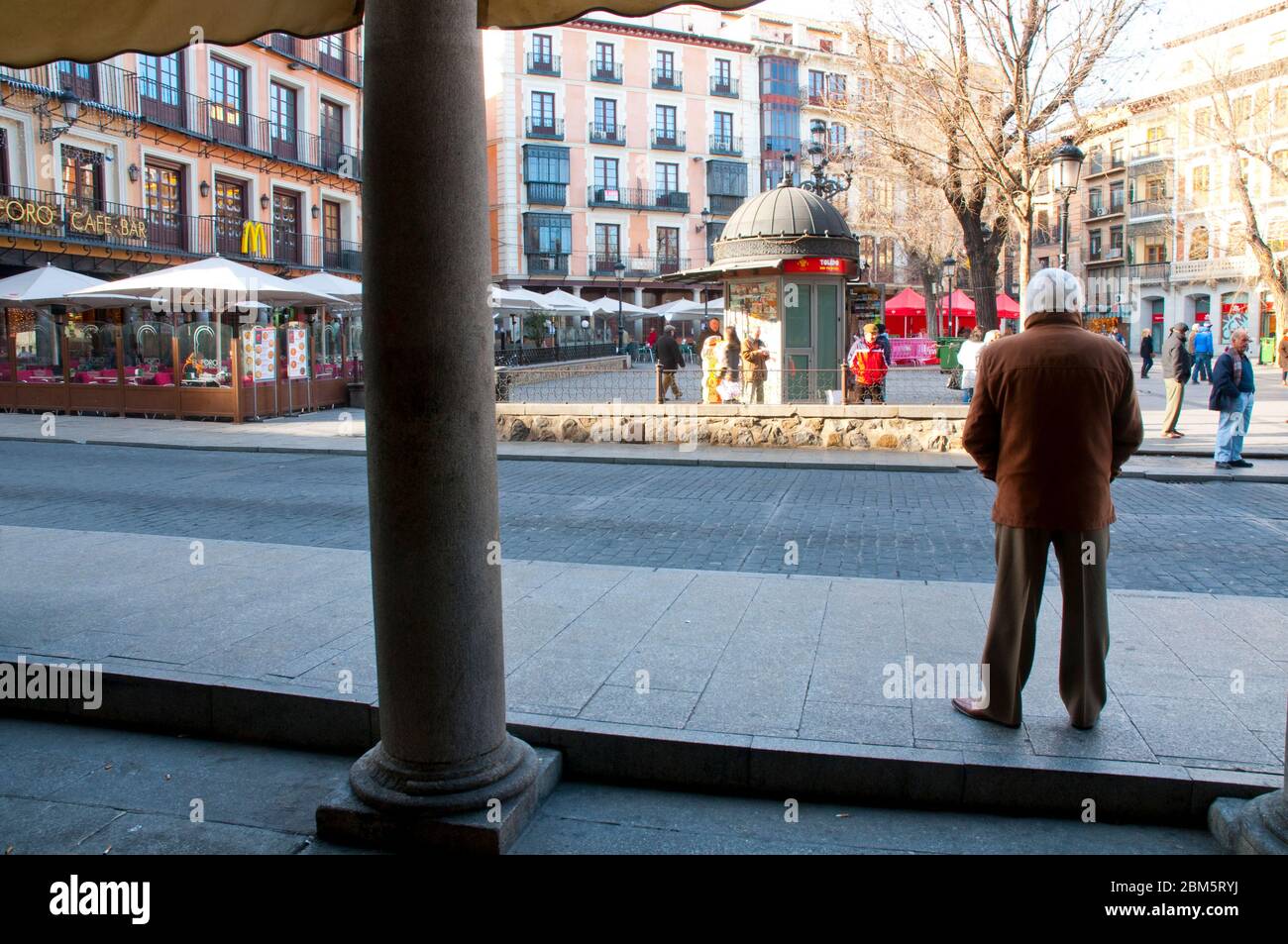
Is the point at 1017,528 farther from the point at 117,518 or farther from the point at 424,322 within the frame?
the point at 117,518

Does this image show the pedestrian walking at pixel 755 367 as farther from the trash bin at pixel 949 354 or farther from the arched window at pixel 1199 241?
the arched window at pixel 1199 241

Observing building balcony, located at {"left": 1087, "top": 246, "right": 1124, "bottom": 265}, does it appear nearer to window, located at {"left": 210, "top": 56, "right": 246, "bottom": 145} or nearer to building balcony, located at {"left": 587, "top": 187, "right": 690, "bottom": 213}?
building balcony, located at {"left": 587, "top": 187, "right": 690, "bottom": 213}

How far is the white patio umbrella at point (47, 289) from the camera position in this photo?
20078mm

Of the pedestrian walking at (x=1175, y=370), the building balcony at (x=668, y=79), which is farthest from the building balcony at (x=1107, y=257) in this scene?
the pedestrian walking at (x=1175, y=370)

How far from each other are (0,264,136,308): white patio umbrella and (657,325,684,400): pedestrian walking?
11437 mm

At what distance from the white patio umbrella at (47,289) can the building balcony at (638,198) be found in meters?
35.4

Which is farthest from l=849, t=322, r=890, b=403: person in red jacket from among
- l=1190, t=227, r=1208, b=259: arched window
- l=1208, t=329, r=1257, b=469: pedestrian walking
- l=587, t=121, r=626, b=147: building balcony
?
l=587, t=121, r=626, b=147: building balcony

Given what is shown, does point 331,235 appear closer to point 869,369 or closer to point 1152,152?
point 869,369

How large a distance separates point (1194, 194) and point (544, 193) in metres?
33.4

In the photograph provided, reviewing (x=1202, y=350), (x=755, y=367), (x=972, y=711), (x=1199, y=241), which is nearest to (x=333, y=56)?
(x=755, y=367)

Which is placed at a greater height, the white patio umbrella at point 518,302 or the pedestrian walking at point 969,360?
the white patio umbrella at point 518,302

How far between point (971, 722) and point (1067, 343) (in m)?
1.57

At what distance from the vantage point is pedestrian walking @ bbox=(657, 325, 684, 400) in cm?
1751
